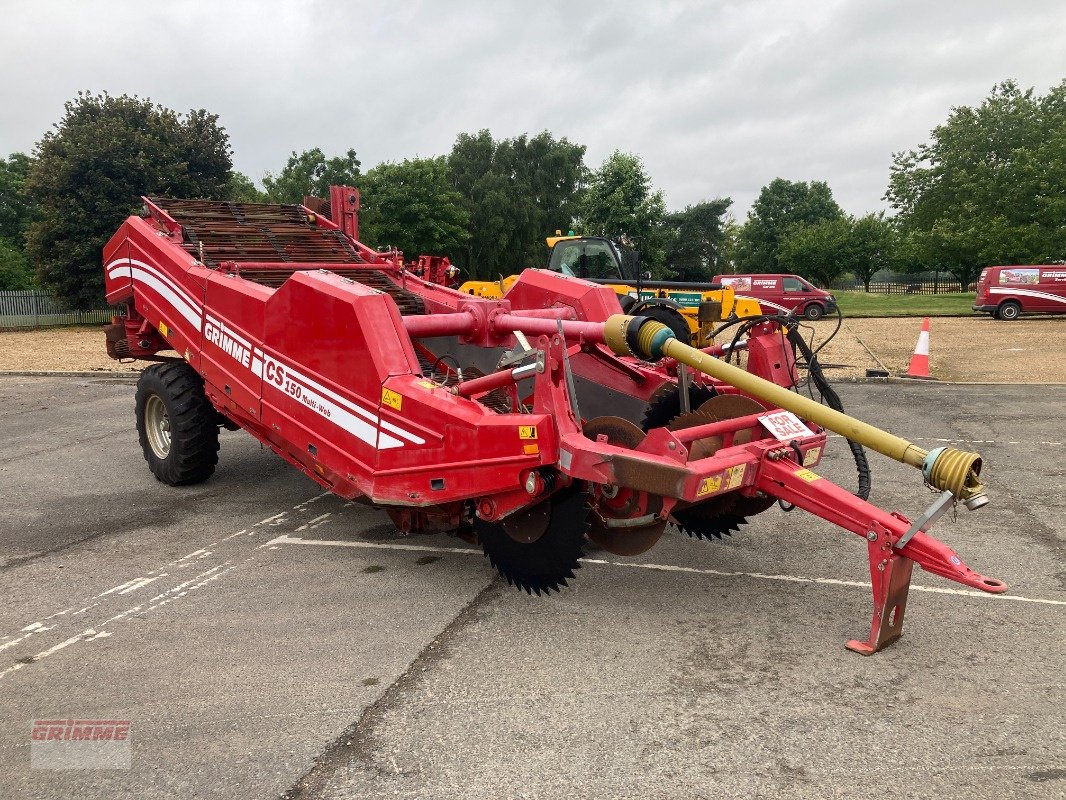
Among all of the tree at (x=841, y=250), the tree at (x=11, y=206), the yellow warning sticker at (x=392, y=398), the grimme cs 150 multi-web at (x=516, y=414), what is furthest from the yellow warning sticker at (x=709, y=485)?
the tree at (x=11, y=206)

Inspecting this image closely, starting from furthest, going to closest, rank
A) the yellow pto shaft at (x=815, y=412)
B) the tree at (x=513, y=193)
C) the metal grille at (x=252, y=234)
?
the tree at (x=513, y=193), the metal grille at (x=252, y=234), the yellow pto shaft at (x=815, y=412)

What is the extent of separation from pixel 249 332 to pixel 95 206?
24.5 meters

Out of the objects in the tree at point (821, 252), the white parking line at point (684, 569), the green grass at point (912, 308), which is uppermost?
the tree at point (821, 252)

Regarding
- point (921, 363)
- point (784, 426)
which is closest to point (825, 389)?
point (784, 426)

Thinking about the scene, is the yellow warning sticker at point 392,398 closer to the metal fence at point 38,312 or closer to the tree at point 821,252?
the metal fence at point 38,312

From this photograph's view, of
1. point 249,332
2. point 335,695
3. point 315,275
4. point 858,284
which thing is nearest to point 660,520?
point 335,695

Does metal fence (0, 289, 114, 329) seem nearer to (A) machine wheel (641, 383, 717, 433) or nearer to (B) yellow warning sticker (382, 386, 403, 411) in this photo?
(B) yellow warning sticker (382, 386, 403, 411)

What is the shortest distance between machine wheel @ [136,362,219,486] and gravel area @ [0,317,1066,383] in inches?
362

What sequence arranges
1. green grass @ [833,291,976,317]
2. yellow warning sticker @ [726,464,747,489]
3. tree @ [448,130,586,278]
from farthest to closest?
tree @ [448,130,586,278] < green grass @ [833,291,976,317] < yellow warning sticker @ [726,464,747,489]

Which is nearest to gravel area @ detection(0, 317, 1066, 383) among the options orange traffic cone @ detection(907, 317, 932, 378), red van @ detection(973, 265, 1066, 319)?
orange traffic cone @ detection(907, 317, 932, 378)

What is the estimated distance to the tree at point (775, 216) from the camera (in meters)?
65.5

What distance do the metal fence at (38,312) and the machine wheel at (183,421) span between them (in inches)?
970

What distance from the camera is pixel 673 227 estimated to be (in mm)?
55250

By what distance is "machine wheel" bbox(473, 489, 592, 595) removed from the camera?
4.12 m
